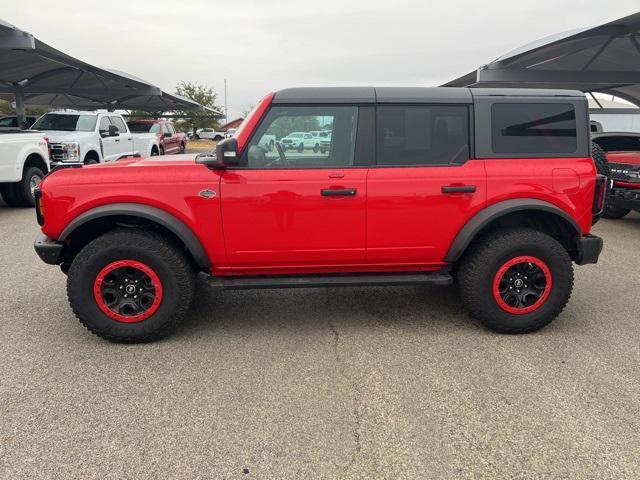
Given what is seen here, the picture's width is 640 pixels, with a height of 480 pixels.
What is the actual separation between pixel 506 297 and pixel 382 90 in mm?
1865

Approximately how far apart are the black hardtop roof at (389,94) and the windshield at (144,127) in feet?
50.3

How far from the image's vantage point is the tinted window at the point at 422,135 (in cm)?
350

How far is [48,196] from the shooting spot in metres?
3.36

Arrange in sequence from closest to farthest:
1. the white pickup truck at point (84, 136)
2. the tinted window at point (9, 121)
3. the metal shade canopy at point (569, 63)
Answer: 1. the metal shade canopy at point (569, 63)
2. the white pickup truck at point (84, 136)
3. the tinted window at point (9, 121)

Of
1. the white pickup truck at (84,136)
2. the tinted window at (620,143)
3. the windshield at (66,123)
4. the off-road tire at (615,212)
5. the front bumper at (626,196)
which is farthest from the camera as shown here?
the windshield at (66,123)

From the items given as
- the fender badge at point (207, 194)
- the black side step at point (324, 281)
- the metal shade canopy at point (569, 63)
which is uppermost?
the metal shade canopy at point (569, 63)

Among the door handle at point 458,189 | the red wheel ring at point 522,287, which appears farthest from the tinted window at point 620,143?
the door handle at point 458,189

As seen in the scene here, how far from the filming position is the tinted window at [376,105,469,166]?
11.5 feet

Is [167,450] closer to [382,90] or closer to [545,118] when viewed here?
[382,90]

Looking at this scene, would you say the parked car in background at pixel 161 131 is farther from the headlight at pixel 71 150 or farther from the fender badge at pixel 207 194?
the fender badge at pixel 207 194

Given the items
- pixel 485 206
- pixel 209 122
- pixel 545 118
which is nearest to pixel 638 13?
pixel 545 118

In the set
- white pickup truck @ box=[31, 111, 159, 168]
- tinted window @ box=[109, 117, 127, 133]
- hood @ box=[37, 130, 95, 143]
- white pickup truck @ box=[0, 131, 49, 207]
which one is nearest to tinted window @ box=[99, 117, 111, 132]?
white pickup truck @ box=[31, 111, 159, 168]

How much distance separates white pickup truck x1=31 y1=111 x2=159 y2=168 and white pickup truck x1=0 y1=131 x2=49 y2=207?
810mm

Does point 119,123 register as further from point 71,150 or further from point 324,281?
point 324,281
